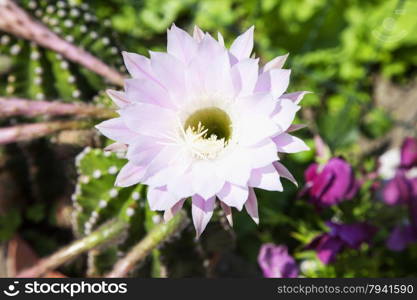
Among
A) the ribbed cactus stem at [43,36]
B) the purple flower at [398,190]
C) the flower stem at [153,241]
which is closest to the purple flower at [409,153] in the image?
the purple flower at [398,190]

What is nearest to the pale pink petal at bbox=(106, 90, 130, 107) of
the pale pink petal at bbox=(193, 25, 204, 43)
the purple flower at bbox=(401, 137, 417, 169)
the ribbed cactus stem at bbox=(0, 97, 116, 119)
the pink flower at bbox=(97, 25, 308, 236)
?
the pink flower at bbox=(97, 25, 308, 236)

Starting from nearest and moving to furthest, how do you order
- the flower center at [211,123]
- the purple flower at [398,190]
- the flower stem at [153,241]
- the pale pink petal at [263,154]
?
the pale pink petal at [263,154] < the flower center at [211,123] < the flower stem at [153,241] < the purple flower at [398,190]

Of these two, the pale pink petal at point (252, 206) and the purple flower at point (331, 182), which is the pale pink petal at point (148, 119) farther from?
the purple flower at point (331, 182)

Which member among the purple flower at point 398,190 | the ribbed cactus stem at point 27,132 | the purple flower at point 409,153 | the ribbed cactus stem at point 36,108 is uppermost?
the ribbed cactus stem at point 36,108

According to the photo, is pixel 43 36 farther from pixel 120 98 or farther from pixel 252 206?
pixel 252 206

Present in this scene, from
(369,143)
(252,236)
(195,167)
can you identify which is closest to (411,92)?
(369,143)

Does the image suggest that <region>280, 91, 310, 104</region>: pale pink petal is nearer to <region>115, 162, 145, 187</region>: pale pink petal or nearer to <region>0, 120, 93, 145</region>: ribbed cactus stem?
<region>115, 162, 145, 187</region>: pale pink petal

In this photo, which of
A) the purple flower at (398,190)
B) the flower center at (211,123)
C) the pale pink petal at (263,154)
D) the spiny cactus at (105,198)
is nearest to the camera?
the pale pink petal at (263,154)
